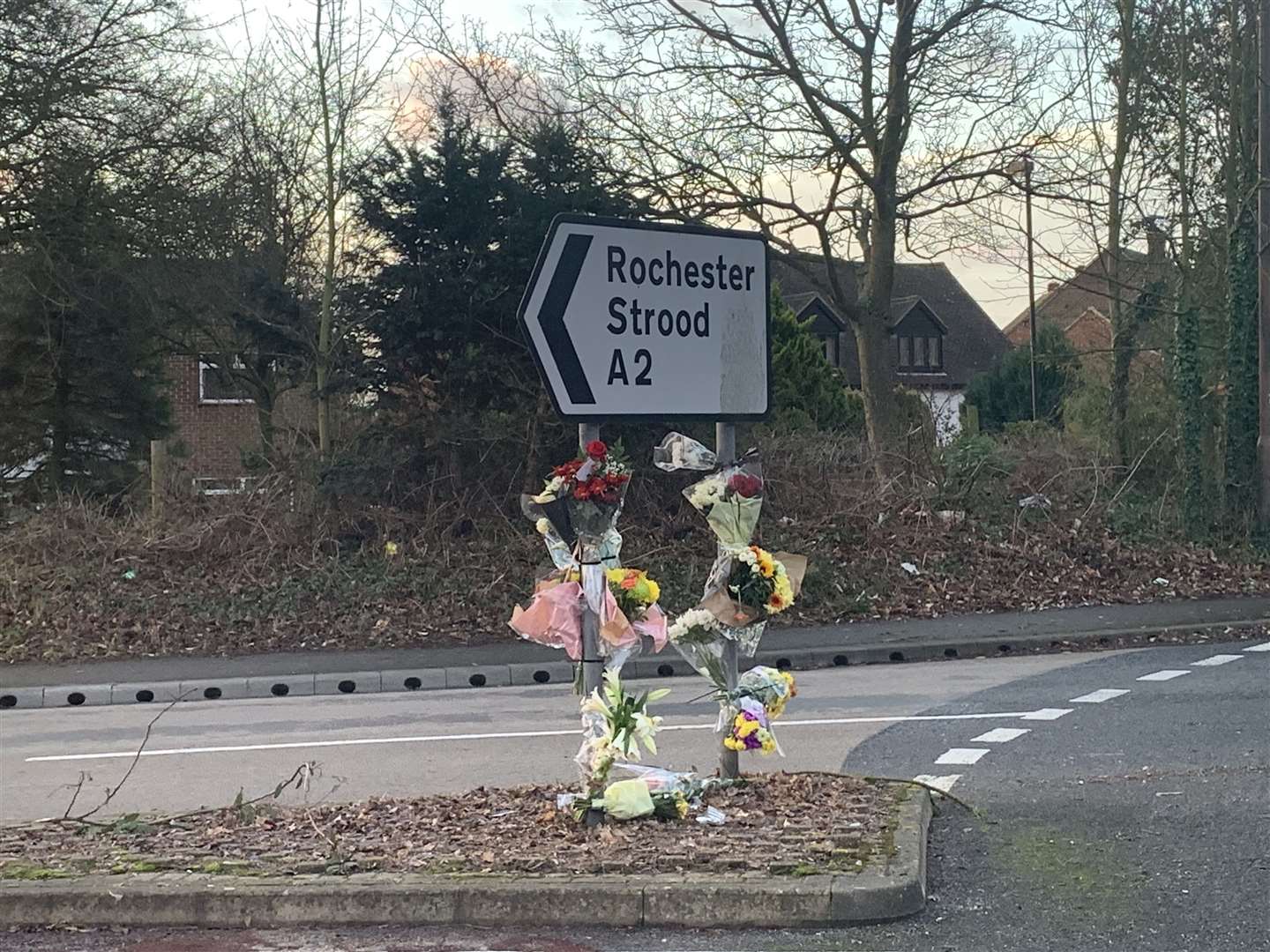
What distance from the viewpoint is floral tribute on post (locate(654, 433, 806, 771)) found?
6.23 meters

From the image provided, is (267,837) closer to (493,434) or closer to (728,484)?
(728,484)

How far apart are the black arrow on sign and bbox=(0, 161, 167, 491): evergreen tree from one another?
15174 mm

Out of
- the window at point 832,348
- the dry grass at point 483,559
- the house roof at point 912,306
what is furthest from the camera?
the house roof at point 912,306

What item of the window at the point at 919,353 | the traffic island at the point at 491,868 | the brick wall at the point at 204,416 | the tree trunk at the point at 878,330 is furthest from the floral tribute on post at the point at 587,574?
the window at the point at 919,353

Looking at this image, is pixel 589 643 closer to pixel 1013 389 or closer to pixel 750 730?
pixel 750 730

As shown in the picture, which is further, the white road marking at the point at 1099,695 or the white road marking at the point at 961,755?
the white road marking at the point at 1099,695

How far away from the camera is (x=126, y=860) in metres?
5.74

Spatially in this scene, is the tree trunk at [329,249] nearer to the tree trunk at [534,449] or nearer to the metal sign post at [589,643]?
the tree trunk at [534,449]

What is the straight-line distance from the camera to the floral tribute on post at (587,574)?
19.5ft

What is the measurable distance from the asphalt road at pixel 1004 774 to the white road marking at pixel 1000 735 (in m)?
0.03

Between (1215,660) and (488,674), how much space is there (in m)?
6.44

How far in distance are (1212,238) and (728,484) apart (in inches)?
566

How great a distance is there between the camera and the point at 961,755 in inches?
332

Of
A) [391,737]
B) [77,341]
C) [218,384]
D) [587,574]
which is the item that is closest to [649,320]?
[587,574]
